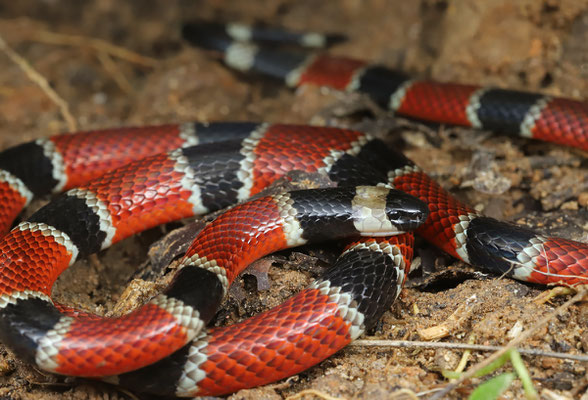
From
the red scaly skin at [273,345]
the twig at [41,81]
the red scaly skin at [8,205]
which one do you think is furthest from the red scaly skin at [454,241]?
the twig at [41,81]

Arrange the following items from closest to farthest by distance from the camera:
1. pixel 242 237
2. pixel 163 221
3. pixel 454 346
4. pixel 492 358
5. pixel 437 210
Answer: pixel 492 358
pixel 454 346
pixel 242 237
pixel 437 210
pixel 163 221

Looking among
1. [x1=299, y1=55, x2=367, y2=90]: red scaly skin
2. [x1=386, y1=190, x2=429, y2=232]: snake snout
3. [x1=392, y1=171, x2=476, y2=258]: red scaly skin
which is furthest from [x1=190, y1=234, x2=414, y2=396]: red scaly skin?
[x1=299, y1=55, x2=367, y2=90]: red scaly skin

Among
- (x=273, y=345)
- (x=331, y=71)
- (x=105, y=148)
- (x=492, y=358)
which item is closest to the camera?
(x=492, y=358)

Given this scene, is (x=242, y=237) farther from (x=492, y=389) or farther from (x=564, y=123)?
(x=564, y=123)

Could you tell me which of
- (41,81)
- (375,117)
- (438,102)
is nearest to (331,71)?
(375,117)

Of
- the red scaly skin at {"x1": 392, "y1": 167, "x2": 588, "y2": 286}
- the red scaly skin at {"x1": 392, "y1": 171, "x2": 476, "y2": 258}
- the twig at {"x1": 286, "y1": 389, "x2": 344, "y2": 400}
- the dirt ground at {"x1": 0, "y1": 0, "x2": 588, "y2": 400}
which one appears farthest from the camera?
the red scaly skin at {"x1": 392, "y1": 171, "x2": 476, "y2": 258}

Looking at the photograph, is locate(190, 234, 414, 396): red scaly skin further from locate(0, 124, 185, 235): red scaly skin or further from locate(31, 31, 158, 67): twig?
locate(31, 31, 158, 67): twig

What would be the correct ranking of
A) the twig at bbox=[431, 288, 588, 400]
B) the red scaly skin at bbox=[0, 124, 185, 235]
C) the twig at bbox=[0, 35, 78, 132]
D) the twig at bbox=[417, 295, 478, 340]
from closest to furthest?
the twig at bbox=[431, 288, 588, 400], the twig at bbox=[417, 295, 478, 340], the red scaly skin at bbox=[0, 124, 185, 235], the twig at bbox=[0, 35, 78, 132]
